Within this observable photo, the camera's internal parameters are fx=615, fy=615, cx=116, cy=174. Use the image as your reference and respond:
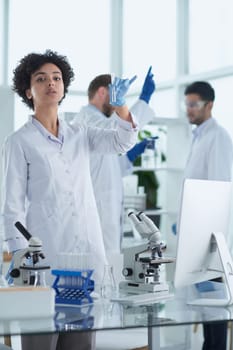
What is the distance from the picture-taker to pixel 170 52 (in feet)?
21.0

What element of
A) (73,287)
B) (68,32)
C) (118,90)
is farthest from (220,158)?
(68,32)

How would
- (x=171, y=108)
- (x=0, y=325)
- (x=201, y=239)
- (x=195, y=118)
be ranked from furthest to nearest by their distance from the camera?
(x=171, y=108) → (x=195, y=118) → (x=201, y=239) → (x=0, y=325)

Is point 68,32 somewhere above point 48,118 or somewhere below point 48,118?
above

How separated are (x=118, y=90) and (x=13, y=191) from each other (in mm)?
609

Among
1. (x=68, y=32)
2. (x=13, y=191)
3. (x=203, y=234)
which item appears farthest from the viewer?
(x=68, y=32)

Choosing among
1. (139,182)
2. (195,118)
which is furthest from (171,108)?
(195,118)

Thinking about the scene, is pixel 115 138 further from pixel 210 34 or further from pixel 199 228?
pixel 210 34

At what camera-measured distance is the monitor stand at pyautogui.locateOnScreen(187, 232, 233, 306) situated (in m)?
2.08

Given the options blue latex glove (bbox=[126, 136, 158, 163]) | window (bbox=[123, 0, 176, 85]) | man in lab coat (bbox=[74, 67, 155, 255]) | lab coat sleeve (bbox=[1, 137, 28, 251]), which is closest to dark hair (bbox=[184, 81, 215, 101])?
blue latex glove (bbox=[126, 136, 158, 163])

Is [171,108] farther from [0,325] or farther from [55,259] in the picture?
[0,325]

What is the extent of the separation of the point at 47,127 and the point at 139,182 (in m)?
3.12

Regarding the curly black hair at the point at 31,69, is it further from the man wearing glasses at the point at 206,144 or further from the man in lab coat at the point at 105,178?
the man wearing glasses at the point at 206,144

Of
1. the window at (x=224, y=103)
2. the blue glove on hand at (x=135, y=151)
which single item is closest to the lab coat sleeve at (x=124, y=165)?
the blue glove on hand at (x=135, y=151)

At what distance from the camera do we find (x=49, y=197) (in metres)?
2.55
